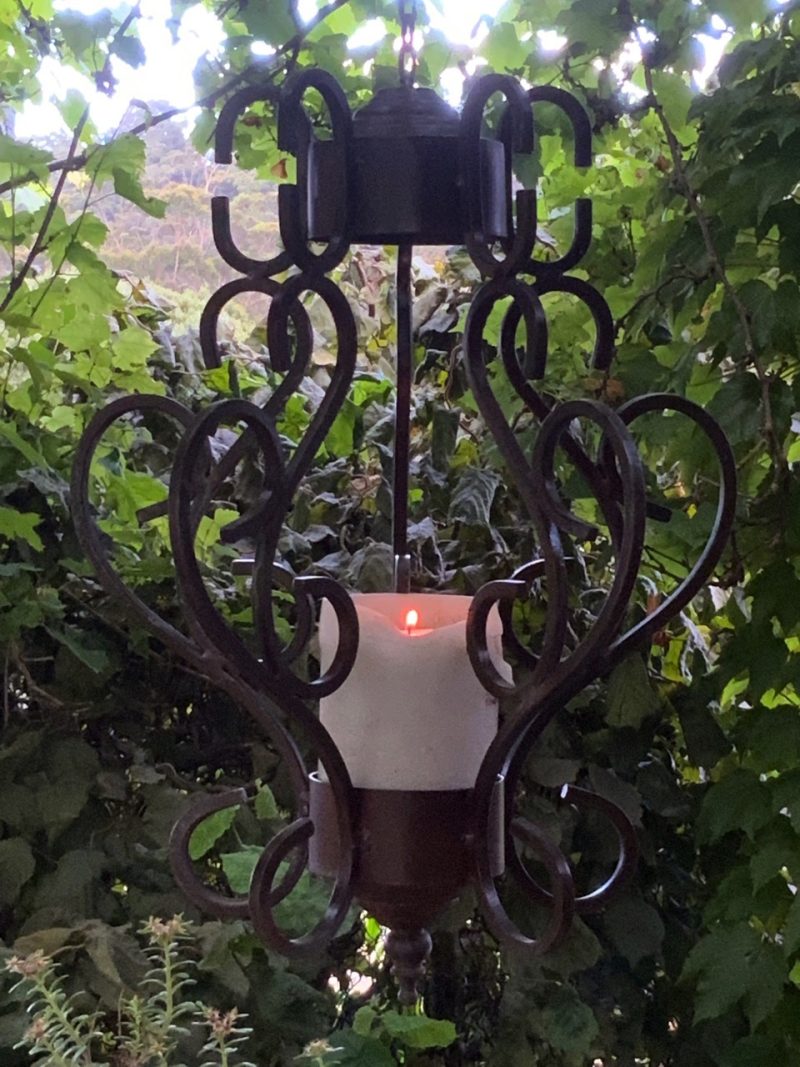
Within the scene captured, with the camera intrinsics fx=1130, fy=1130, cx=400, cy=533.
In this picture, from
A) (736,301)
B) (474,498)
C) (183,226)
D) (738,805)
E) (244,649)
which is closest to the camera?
(244,649)

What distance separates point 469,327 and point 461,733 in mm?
200

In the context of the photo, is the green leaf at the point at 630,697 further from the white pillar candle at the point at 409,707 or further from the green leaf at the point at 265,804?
the white pillar candle at the point at 409,707

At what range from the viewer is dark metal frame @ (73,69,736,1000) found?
0.50 meters

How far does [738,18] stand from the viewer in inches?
33.5

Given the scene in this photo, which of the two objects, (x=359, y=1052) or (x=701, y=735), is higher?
(x=701, y=735)

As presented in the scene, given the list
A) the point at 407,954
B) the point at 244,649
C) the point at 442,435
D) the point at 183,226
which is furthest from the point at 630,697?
the point at 183,226

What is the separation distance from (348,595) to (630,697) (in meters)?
0.56

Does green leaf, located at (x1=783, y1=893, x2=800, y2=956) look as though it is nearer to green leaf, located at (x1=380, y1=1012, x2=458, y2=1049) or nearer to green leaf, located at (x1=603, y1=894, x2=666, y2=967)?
green leaf, located at (x1=603, y1=894, x2=666, y2=967)

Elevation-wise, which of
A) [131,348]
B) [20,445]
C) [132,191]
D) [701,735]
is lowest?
[701,735]

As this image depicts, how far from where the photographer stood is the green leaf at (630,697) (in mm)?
1017

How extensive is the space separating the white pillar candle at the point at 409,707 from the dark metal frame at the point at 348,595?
0.04ft

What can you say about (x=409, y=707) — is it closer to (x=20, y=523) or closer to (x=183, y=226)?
(x=20, y=523)

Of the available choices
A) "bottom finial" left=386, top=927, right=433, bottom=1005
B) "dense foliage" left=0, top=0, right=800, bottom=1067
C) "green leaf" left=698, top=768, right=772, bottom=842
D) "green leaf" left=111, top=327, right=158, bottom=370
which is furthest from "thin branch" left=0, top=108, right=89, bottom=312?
"green leaf" left=698, top=768, right=772, bottom=842

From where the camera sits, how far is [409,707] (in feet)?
1.77
